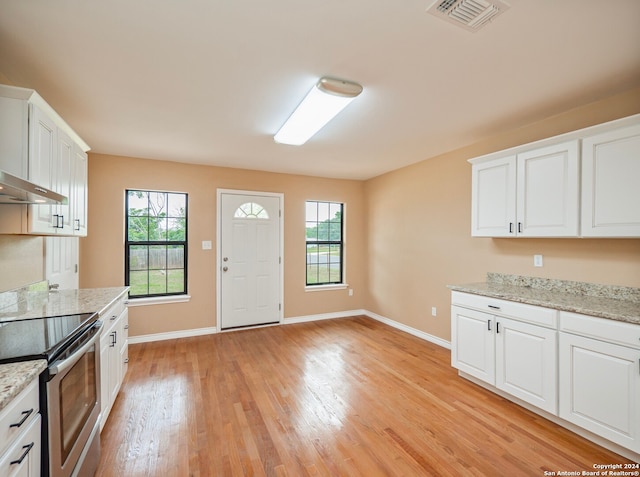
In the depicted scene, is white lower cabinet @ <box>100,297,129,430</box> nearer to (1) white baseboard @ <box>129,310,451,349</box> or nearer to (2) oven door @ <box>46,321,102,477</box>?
(2) oven door @ <box>46,321,102,477</box>

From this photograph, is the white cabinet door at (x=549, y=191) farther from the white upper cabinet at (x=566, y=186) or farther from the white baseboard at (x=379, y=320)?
the white baseboard at (x=379, y=320)

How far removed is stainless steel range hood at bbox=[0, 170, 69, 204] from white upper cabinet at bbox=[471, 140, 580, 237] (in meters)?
3.44

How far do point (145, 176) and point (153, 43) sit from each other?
2.73m

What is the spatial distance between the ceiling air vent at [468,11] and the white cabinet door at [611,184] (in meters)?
1.45

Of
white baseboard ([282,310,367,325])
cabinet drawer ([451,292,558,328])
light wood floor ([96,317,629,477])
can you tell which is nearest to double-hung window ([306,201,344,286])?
white baseboard ([282,310,367,325])

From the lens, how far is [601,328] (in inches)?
77.0

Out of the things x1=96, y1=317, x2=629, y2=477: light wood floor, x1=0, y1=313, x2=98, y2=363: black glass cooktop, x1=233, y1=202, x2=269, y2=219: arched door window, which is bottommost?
x1=96, y1=317, x2=629, y2=477: light wood floor

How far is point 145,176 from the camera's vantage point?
4.03 metres

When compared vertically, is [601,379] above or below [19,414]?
below

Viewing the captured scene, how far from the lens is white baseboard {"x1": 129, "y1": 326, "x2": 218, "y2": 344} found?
156 inches

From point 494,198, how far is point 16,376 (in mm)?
3494

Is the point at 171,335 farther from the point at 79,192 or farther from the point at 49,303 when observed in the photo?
the point at 79,192

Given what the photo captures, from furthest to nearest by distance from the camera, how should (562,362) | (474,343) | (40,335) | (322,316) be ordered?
(322,316) → (474,343) → (562,362) → (40,335)

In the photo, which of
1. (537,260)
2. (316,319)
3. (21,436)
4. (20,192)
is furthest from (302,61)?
(316,319)
